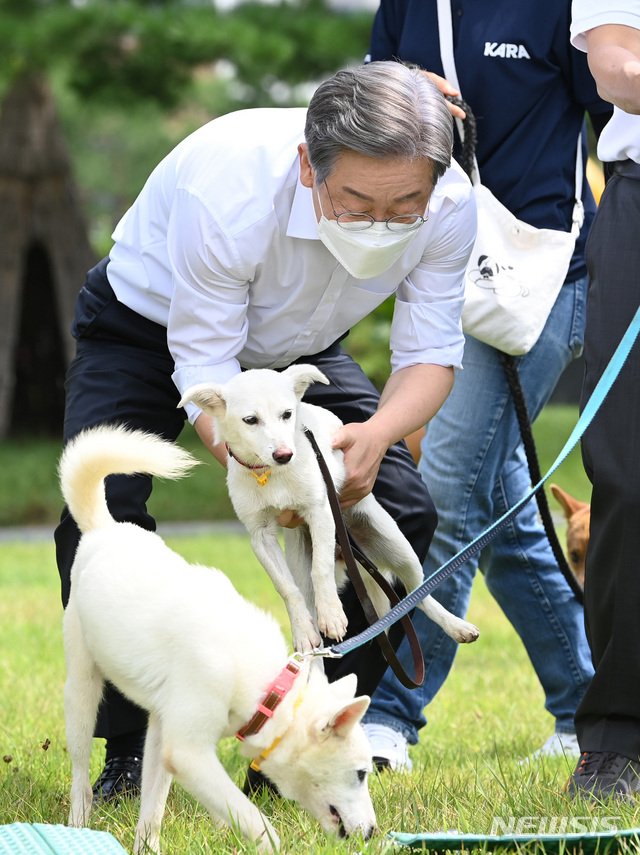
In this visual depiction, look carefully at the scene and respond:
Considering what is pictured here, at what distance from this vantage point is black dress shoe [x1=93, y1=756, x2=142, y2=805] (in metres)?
2.75

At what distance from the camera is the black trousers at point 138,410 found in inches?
111

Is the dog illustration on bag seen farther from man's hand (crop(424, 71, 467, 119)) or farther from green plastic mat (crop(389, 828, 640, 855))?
green plastic mat (crop(389, 828, 640, 855))

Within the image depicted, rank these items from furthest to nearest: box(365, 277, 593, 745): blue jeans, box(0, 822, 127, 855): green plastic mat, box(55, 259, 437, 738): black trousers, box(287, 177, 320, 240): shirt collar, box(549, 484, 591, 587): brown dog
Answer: box(549, 484, 591, 587): brown dog → box(365, 277, 593, 745): blue jeans → box(55, 259, 437, 738): black trousers → box(287, 177, 320, 240): shirt collar → box(0, 822, 127, 855): green plastic mat

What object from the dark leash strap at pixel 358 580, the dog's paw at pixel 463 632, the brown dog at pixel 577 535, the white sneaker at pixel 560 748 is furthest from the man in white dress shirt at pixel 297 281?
the brown dog at pixel 577 535

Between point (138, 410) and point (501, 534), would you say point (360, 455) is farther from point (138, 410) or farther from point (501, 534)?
point (501, 534)

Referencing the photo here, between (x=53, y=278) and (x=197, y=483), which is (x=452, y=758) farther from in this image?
(x=53, y=278)

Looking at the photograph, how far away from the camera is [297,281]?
2680mm

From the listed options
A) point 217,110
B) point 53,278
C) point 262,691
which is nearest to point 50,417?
point 53,278

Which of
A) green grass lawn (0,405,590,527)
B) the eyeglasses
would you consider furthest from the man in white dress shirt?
green grass lawn (0,405,590,527)

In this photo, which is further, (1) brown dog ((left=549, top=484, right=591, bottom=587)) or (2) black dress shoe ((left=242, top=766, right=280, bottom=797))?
(1) brown dog ((left=549, top=484, right=591, bottom=587))

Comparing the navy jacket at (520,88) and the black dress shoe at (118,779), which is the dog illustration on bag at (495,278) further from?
the black dress shoe at (118,779)

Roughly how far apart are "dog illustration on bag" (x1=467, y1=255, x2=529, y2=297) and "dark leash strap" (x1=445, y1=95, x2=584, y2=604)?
0.76 ft

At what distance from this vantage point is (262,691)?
216 centimetres

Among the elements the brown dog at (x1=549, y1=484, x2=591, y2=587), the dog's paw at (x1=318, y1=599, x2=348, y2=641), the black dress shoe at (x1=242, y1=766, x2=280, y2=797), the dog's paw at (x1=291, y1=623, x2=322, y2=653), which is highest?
the dog's paw at (x1=318, y1=599, x2=348, y2=641)
